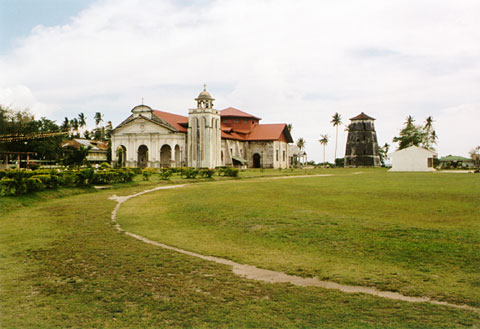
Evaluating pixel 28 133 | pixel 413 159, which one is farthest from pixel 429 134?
pixel 28 133

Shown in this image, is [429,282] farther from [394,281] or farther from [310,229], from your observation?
[310,229]

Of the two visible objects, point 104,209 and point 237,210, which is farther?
point 104,209

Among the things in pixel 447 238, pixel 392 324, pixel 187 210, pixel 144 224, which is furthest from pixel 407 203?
pixel 392 324

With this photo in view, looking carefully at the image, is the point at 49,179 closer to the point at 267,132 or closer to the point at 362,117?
the point at 267,132

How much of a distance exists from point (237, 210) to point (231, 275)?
22.4 ft

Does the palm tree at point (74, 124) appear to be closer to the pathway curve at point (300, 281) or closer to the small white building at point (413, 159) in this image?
the small white building at point (413, 159)

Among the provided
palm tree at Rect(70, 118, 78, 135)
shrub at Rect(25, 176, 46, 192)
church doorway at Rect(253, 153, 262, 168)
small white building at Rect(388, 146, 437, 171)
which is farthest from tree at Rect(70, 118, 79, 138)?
shrub at Rect(25, 176, 46, 192)

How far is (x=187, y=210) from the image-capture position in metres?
15.1

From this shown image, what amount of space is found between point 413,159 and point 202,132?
27987 millimetres

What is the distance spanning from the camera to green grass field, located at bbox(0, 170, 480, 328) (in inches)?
212

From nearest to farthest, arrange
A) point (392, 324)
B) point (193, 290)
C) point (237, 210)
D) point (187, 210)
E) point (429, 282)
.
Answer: point (392, 324) < point (193, 290) < point (429, 282) < point (237, 210) < point (187, 210)

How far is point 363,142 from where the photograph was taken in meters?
75.4

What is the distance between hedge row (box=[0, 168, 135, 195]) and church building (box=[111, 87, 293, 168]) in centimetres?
2313

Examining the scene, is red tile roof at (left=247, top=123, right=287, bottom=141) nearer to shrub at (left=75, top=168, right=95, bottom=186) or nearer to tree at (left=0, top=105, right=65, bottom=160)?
tree at (left=0, top=105, right=65, bottom=160)
